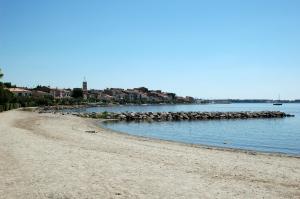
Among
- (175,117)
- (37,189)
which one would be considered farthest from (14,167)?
(175,117)

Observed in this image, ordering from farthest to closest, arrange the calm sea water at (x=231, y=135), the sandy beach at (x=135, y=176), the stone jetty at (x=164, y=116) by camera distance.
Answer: the stone jetty at (x=164, y=116), the calm sea water at (x=231, y=135), the sandy beach at (x=135, y=176)

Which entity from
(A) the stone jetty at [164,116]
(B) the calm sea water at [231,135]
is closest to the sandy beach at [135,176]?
(B) the calm sea water at [231,135]

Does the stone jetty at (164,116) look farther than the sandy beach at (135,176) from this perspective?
Yes

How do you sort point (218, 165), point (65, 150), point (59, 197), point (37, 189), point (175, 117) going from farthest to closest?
point (175, 117), point (65, 150), point (218, 165), point (37, 189), point (59, 197)

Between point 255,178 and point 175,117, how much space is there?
6085 centimetres

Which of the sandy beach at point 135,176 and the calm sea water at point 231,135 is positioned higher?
the sandy beach at point 135,176

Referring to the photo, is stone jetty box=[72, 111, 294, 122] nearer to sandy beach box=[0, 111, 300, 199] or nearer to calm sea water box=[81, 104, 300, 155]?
calm sea water box=[81, 104, 300, 155]

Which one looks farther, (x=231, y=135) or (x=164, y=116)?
(x=164, y=116)

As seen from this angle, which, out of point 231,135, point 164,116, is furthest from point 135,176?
point 164,116

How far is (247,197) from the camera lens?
1057cm

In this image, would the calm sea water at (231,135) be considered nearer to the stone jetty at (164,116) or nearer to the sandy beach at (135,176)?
the sandy beach at (135,176)

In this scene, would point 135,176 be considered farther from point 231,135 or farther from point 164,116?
point 164,116

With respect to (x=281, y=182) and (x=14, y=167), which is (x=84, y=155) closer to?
(x=14, y=167)

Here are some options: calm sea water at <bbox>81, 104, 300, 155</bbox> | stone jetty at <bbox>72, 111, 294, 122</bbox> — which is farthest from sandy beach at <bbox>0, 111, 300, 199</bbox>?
stone jetty at <bbox>72, 111, 294, 122</bbox>
